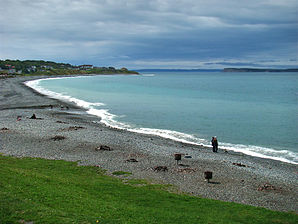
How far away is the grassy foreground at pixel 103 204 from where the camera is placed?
11.7 meters

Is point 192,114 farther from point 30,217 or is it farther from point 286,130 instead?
point 30,217

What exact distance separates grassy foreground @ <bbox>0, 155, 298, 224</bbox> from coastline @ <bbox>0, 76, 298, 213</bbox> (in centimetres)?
202

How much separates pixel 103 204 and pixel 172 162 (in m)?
11.5

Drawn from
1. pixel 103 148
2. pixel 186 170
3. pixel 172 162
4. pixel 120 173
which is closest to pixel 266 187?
pixel 186 170

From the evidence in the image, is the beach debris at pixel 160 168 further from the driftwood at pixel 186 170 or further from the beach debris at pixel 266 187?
the beach debris at pixel 266 187

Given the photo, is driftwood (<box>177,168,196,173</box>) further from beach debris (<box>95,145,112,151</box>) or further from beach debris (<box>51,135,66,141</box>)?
beach debris (<box>51,135,66,141</box>)

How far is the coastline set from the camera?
1831 cm

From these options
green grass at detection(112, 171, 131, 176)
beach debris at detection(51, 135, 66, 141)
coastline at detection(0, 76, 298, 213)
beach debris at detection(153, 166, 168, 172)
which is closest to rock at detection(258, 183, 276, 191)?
coastline at detection(0, 76, 298, 213)

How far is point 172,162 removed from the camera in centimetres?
2462

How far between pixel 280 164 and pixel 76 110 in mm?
42546

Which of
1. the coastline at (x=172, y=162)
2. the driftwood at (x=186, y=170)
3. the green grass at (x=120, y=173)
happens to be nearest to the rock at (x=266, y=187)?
the coastline at (x=172, y=162)

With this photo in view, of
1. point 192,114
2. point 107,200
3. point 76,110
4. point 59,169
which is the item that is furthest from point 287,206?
point 76,110

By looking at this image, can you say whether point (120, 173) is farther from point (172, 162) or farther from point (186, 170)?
point (172, 162)

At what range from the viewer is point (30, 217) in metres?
11.1
